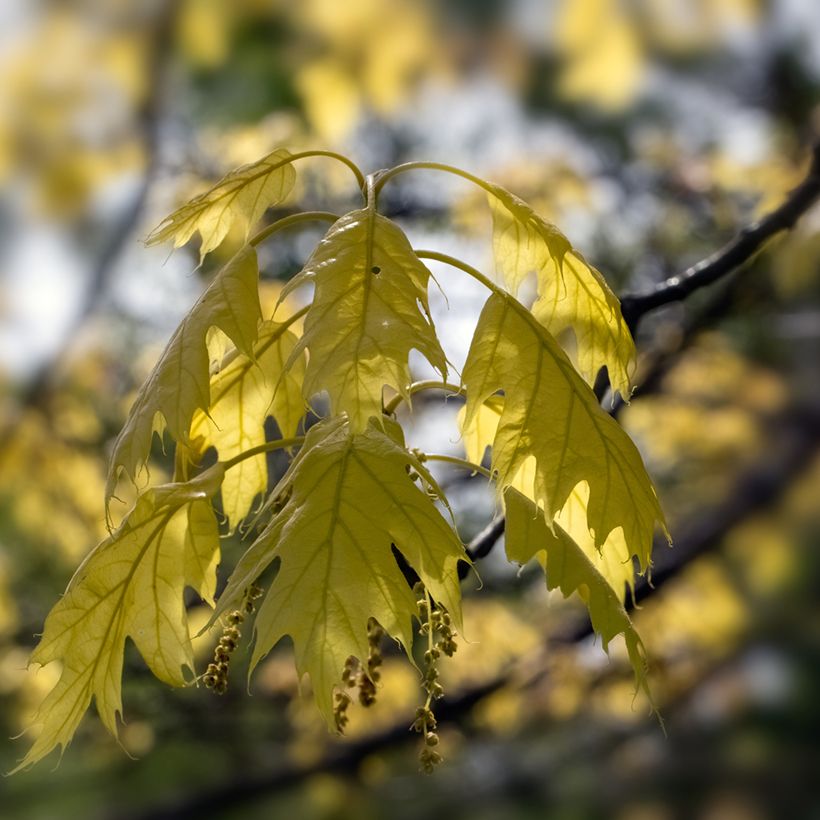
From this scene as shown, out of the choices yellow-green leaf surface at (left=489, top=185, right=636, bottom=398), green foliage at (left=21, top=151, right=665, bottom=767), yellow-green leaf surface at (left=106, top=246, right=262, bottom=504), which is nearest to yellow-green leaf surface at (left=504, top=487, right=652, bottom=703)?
green foliage at (left=21, top=151, right=665, bottom=767)

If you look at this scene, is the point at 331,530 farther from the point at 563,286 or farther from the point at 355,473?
the point at 563,286

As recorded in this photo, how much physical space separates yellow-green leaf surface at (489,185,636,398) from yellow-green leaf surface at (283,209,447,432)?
5.6 inches

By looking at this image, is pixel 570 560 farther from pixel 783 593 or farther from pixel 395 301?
pixel 783 593

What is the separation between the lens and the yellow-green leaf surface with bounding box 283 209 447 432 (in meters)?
0.64

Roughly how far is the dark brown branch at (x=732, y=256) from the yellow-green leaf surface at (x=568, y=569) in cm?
26

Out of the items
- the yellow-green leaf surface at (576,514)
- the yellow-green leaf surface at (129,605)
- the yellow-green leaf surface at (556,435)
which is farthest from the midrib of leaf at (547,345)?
the yellow-green leaf surface at (129,605)

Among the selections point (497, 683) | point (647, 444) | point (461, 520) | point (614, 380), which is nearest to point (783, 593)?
point (647, 444)

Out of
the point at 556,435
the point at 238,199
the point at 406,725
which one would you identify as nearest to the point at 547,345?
the point at 556,435

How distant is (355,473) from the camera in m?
0.67

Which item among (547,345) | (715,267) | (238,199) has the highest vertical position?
(238,199)

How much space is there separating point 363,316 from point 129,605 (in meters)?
0.30

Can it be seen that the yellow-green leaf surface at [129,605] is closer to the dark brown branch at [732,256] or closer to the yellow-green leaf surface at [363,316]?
the yellow-green leaf surface at [363,316]

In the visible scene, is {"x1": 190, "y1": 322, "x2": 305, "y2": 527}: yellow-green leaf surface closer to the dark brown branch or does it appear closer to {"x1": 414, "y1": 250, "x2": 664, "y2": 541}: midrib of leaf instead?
{"x1": 414, "y1": 250, "x2": 664, "y2": 541}: midrib of leaf

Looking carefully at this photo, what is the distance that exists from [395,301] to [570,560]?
0.22m
